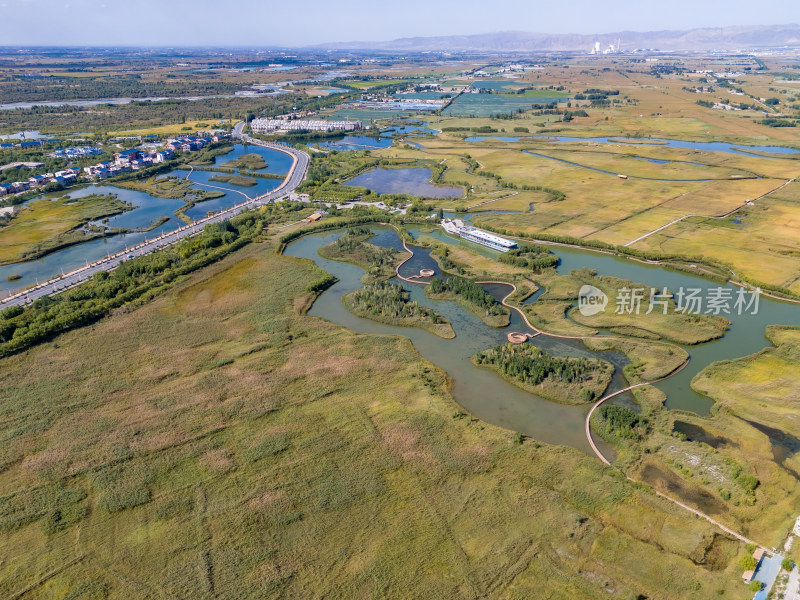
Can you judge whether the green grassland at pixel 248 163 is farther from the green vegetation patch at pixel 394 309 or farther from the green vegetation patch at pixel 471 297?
the green vegetation patch at pixel 471 297

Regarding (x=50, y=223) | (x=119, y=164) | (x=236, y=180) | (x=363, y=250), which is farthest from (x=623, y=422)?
(x=119, y=164)

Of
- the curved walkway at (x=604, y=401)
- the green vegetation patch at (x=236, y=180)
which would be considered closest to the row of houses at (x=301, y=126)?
the green vegetation patch at (x=236, y=180)

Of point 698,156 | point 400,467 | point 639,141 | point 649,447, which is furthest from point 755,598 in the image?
point 639,141

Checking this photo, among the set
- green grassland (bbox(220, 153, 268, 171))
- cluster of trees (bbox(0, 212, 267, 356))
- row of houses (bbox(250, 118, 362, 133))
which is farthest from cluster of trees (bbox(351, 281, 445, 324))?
row of houses (bbox(250, 118, 362, 133))

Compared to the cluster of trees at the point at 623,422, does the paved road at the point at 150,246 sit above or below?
above

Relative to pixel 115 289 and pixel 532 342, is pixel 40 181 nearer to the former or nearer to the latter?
pixel 115 289
